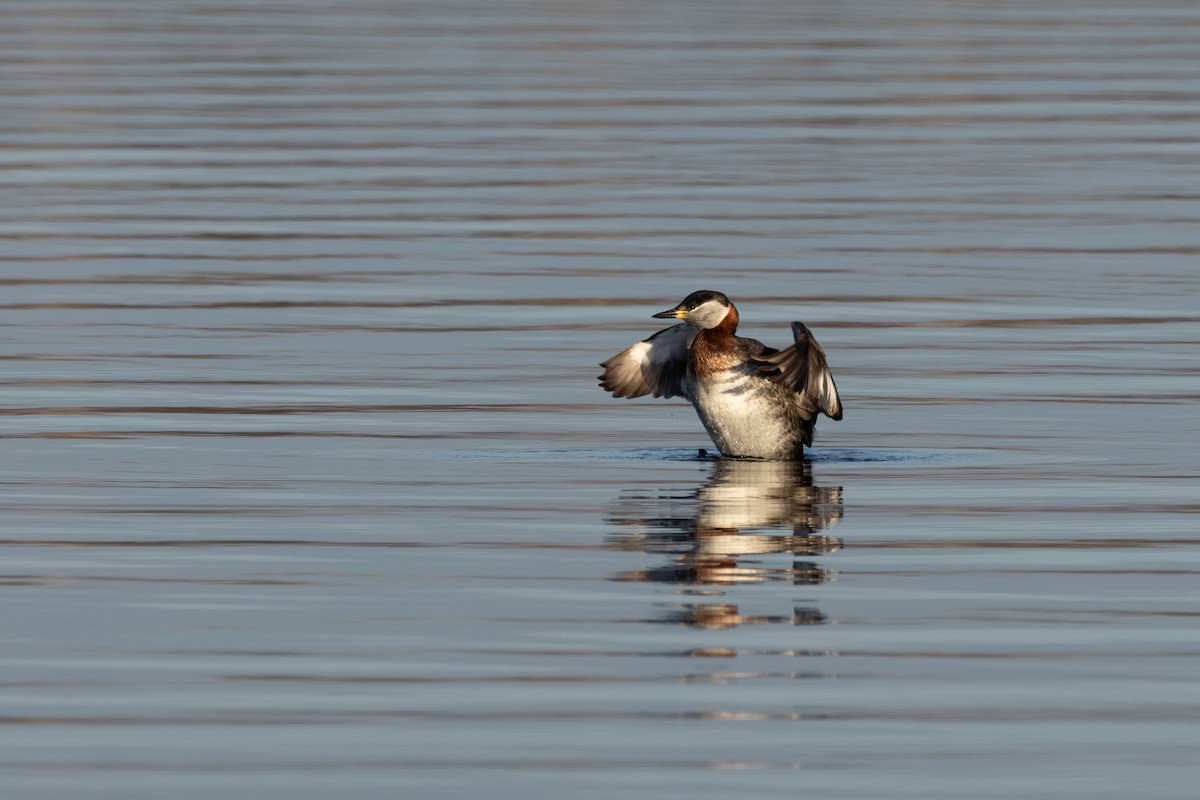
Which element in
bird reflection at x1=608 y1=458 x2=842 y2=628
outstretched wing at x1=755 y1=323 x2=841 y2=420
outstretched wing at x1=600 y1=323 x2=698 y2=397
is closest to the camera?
bird reflection at x1=608 y1=458 x2=842 y2=628

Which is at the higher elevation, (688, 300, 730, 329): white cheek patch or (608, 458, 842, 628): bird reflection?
(688, 300, 730, 329): white cheek patch

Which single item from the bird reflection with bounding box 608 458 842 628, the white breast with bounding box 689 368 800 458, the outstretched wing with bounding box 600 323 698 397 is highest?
the outstretched wing with bounding box 600 323 698 397

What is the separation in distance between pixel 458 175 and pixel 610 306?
924cm

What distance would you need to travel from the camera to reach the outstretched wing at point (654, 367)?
16.0m

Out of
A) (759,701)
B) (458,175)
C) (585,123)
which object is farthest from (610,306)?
(585,123)

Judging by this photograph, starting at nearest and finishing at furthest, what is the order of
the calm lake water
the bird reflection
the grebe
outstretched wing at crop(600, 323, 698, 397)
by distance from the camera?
the calm lake water, the bird reflection, the grebe, outstretched wing at crop(600, 323, 698, 397)

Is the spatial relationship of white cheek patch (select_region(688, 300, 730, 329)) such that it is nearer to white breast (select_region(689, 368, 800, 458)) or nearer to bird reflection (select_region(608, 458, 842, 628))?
white breast (select_region(689, 368, 800, 458))

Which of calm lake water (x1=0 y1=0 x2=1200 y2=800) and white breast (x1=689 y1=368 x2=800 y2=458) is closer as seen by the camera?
calm lake water (x1=0 y1=0 x2=1200 y2=800)

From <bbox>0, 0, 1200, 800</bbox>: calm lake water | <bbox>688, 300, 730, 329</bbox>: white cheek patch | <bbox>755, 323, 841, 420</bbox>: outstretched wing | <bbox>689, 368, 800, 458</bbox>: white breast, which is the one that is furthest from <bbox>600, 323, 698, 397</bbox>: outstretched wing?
<bbox>755, 323, 841, 420</bbox>: outstretched wing

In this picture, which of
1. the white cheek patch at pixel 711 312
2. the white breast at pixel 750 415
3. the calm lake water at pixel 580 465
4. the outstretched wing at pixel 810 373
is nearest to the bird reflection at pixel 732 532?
the calm lake water at pixel 580 465

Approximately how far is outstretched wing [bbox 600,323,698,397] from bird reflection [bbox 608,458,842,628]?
1.20m

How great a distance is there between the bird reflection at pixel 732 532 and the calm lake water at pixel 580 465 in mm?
40

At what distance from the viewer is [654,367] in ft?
52.8

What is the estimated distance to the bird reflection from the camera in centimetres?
1091
